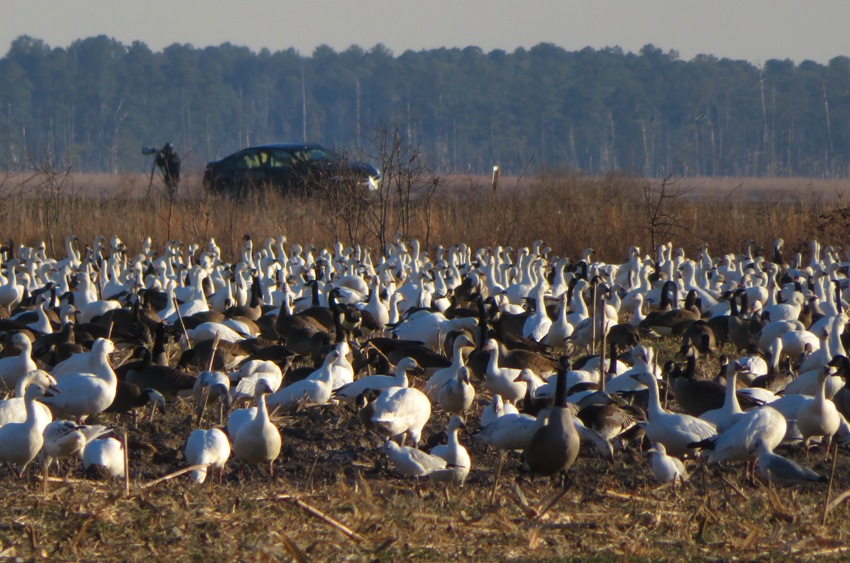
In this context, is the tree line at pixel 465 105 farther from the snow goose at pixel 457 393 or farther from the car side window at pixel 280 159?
the snow goose at pixel 457 393

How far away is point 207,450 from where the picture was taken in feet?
24.1

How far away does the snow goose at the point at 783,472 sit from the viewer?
7.02 m

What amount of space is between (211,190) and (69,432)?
18.5 meters

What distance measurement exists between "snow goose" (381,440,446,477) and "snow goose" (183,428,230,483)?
3.28 ft

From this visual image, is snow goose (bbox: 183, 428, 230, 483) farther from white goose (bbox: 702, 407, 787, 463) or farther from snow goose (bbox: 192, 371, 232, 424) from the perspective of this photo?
white goose (bbox: 702, 407, 787, 463)

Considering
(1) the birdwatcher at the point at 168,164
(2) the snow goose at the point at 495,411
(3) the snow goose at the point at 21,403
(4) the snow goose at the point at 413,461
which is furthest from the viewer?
(1) the birdwatcher at the point at 168,164

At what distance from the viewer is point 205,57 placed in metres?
130

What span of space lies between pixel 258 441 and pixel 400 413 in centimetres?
115

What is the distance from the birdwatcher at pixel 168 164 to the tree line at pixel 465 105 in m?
48.3

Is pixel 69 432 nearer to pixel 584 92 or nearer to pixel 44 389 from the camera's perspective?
pixel 44 389

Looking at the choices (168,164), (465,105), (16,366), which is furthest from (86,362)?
(465,105)

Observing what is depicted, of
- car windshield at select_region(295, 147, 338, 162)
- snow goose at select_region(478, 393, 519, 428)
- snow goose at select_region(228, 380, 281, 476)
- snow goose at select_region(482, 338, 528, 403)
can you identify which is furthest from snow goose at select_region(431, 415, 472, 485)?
car windshield at select_region(295, 147, 338, 162)

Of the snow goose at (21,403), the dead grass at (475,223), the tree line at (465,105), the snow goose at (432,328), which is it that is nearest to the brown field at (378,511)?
the snow goose at (21,403)

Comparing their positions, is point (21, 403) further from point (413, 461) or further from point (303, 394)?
point (413, 461)
